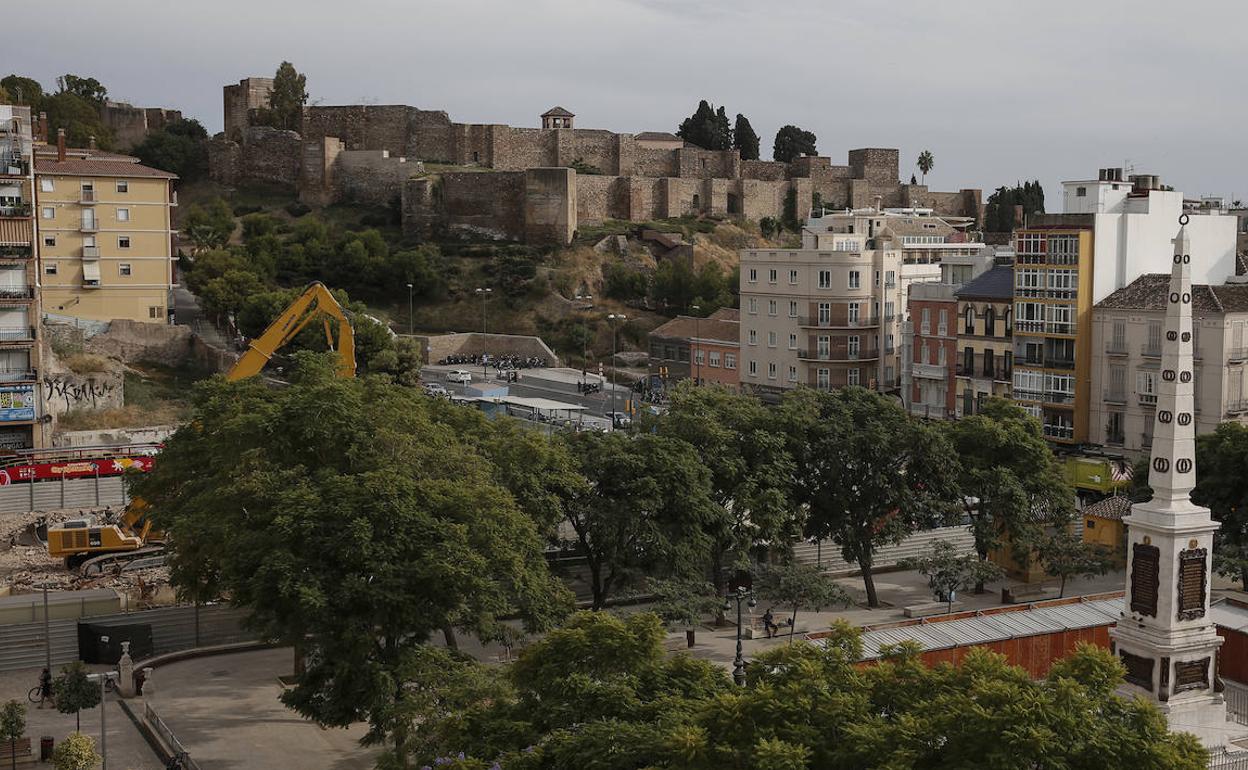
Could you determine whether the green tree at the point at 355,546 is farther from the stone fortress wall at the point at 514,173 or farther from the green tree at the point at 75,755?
the stone fortress wall at the point at 514,173

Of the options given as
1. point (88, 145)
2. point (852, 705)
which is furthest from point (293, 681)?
point (88, 145)

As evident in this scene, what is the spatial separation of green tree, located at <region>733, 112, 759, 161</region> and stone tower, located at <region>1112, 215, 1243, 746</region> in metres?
96.3

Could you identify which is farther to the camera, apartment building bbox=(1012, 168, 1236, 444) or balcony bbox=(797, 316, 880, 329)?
balcony bbox=(797, 316, 880, 329)

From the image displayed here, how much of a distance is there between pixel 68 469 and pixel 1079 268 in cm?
3459

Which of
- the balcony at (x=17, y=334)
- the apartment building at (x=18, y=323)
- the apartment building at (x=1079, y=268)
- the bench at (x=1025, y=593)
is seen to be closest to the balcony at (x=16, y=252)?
the apartment building at (x=18, y=323)

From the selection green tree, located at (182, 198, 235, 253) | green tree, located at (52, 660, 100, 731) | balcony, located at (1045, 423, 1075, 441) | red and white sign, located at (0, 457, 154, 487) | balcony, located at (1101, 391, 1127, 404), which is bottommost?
green tree, located at (52, 660, 100, 731)

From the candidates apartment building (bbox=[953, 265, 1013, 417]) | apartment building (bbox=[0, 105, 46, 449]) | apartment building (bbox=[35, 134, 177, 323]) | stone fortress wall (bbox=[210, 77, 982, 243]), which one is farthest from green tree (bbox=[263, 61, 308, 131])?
apartment building (bbox=[953, 265, 1013, 417])

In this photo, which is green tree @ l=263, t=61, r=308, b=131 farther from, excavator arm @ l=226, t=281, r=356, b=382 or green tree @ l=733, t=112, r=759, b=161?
excavator arm @ l=226, t=281, r=356, b=382

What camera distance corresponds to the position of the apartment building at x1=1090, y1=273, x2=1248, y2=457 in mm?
47188

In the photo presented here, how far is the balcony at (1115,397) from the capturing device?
50.0 meters

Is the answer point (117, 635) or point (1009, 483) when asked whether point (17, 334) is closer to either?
point (117, 635)

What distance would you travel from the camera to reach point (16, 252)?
53.5 metres

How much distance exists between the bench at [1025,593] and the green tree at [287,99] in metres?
75.8

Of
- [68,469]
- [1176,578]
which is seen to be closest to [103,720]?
[1176,578]
